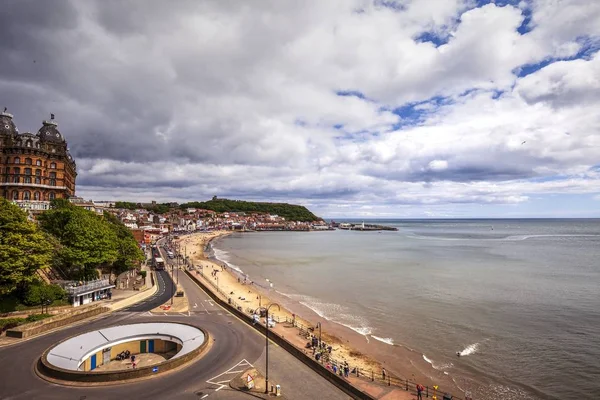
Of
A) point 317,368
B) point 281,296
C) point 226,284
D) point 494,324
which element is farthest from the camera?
point 226,284

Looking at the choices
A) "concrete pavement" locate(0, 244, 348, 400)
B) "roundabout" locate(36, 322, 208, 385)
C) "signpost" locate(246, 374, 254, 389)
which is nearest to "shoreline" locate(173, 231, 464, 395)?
"concrete pavement" locate(0, 244, 348, 400)

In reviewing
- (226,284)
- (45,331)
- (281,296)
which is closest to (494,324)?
(281,296)

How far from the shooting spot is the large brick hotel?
205 feet

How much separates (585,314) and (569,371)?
1947 cm

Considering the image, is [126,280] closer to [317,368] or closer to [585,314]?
[317,368]

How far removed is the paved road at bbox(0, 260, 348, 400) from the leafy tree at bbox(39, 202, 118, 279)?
1263 cm

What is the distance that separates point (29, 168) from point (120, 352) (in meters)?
54.5

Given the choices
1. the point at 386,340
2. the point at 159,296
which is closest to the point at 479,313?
the point at 386,340

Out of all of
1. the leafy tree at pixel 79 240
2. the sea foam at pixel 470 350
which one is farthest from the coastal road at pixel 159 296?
the sea foam at pixel 470 350

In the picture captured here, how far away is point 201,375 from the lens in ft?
75.2

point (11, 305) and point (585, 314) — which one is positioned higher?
point (11, 305)

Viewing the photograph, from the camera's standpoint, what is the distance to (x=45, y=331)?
98.9 feet

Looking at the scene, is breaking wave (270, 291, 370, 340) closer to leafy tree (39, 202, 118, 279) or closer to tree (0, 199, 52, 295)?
leafy tree (39, 202, 118, 279)

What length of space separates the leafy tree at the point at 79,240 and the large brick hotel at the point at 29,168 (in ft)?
63.5
